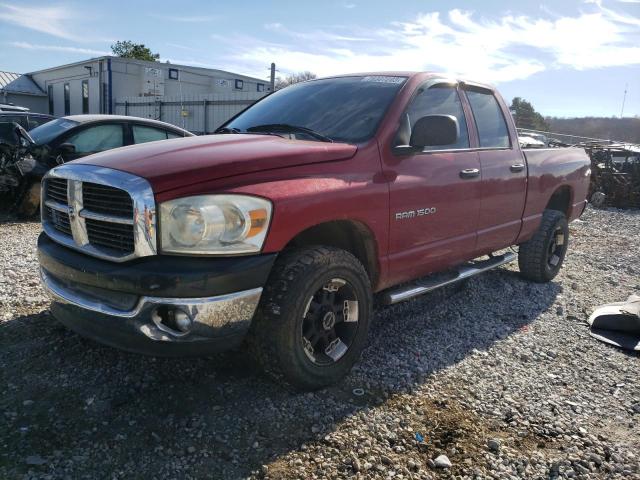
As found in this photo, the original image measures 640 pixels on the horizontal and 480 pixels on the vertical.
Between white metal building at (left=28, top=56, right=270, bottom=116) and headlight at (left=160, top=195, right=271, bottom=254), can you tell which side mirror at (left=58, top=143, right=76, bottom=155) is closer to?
headlight at (left=160, top=195, right=271, bottom=254)

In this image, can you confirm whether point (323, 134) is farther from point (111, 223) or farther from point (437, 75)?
point (111, 223)

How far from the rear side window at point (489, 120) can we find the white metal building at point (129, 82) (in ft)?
59.7

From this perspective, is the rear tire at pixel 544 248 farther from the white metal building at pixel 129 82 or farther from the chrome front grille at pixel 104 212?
the white metal building at pixel 129 82

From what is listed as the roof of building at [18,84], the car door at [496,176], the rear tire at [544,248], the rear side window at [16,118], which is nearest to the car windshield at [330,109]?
the car door at [496,176]

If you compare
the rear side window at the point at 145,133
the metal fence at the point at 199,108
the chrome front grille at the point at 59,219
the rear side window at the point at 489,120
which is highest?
the metal fence at the point at 199,108

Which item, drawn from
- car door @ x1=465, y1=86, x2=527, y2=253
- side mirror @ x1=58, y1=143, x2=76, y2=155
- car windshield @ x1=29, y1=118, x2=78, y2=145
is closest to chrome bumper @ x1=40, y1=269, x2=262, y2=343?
car door @ x1=465, y1=86, x2=527, y2=253

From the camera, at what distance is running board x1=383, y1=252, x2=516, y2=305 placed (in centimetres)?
349

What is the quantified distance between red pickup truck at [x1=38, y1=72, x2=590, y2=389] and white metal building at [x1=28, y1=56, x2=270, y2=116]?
19.0 meters

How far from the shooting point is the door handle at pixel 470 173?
3838mm

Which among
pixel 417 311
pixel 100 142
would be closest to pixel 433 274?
pixel 417 311

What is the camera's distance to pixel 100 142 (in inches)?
300

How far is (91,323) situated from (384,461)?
1604 millimetres

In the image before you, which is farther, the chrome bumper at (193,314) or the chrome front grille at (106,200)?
the chrome front grille at (106,200)

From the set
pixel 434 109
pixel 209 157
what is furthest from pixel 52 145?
pixel 434 109
